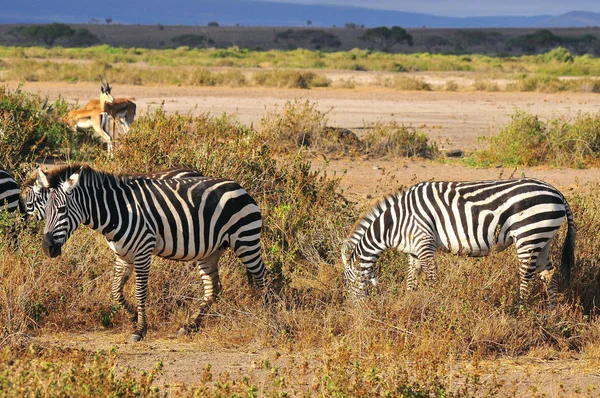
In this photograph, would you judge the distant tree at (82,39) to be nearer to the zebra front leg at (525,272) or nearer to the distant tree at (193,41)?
the distant tree at (193,41)

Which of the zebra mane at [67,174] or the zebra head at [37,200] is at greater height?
the zebra mane at [67,174]

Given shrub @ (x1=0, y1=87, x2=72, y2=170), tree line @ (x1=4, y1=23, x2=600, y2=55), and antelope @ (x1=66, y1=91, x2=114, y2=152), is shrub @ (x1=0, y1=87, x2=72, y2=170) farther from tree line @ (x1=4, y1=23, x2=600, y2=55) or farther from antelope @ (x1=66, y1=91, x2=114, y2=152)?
tree line @ (x1=4, y1=23, x2=600, y2=55)

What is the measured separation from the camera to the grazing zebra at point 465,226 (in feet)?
25.4

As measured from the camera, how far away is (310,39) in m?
86.8

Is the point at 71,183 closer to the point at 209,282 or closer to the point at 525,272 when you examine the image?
the point at 209,282

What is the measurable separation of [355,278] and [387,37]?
7419cm

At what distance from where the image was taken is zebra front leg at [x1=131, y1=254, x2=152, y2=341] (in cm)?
728

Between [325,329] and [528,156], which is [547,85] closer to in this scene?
[528,156]

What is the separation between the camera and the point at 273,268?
843 centimetres

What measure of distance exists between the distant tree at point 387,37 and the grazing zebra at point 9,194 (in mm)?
70486

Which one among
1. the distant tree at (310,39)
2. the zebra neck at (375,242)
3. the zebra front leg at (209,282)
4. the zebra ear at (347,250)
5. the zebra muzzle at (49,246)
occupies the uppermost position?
the zebra muzzle at (49,246)

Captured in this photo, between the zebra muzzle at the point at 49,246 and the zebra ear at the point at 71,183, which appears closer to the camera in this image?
the zebra muzzle at the point at 49,246

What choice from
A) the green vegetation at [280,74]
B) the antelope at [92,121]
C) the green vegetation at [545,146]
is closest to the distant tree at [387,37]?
the green vegetation at [280,74]

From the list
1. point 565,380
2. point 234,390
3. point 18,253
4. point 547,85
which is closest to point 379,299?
point 565,380
